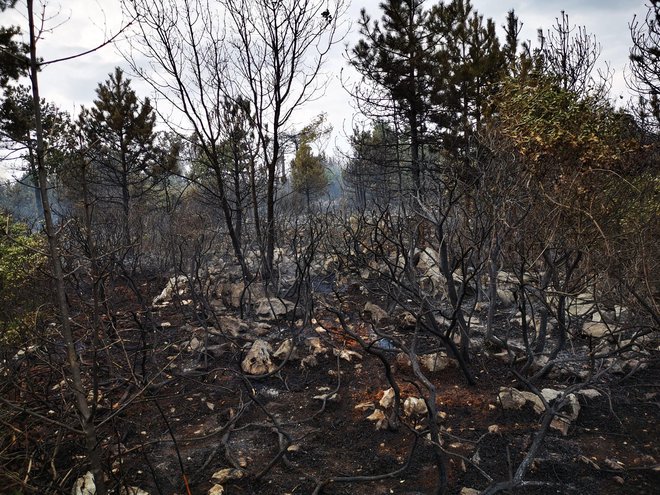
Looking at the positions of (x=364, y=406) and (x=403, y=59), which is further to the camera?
(x=403, y=59)

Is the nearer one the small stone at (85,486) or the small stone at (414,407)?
the small stone at (85,486)

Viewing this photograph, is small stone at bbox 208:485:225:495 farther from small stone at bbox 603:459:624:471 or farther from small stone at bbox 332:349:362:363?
small stone at bbox 603:459:624:471

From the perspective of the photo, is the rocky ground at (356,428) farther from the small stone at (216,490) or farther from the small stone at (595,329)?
the small stone at (595,329)

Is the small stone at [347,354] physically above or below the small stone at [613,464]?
above

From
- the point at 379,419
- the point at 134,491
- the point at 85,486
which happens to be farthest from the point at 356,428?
the point at 85,486

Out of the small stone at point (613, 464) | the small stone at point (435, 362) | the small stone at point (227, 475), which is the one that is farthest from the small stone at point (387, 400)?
the small stone at point (613, 464)

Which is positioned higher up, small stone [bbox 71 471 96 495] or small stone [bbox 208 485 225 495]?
small stone [bbox 71 471 96 495]

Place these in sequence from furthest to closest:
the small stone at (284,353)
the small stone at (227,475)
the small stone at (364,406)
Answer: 1. the small stone at (284,353)
2. the small stone at (364,406)
3. the small stone at (227,475)

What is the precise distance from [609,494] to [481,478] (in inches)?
31.8

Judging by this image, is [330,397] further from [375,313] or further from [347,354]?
[375,313]

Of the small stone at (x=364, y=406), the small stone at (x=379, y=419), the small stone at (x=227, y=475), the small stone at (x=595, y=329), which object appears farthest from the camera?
the small stone at (x=595, y=329)

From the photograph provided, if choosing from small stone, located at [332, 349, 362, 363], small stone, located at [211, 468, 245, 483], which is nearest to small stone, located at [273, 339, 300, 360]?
small stone, located at [332, 349, 362, 363]

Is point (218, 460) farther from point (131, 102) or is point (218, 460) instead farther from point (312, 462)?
point (131, 102)

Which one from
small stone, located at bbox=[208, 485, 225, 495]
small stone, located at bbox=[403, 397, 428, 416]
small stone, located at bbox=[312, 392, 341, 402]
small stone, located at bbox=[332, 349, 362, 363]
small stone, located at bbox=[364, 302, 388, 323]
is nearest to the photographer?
small stone, located at bbox=[208, 485, 225, 495]
